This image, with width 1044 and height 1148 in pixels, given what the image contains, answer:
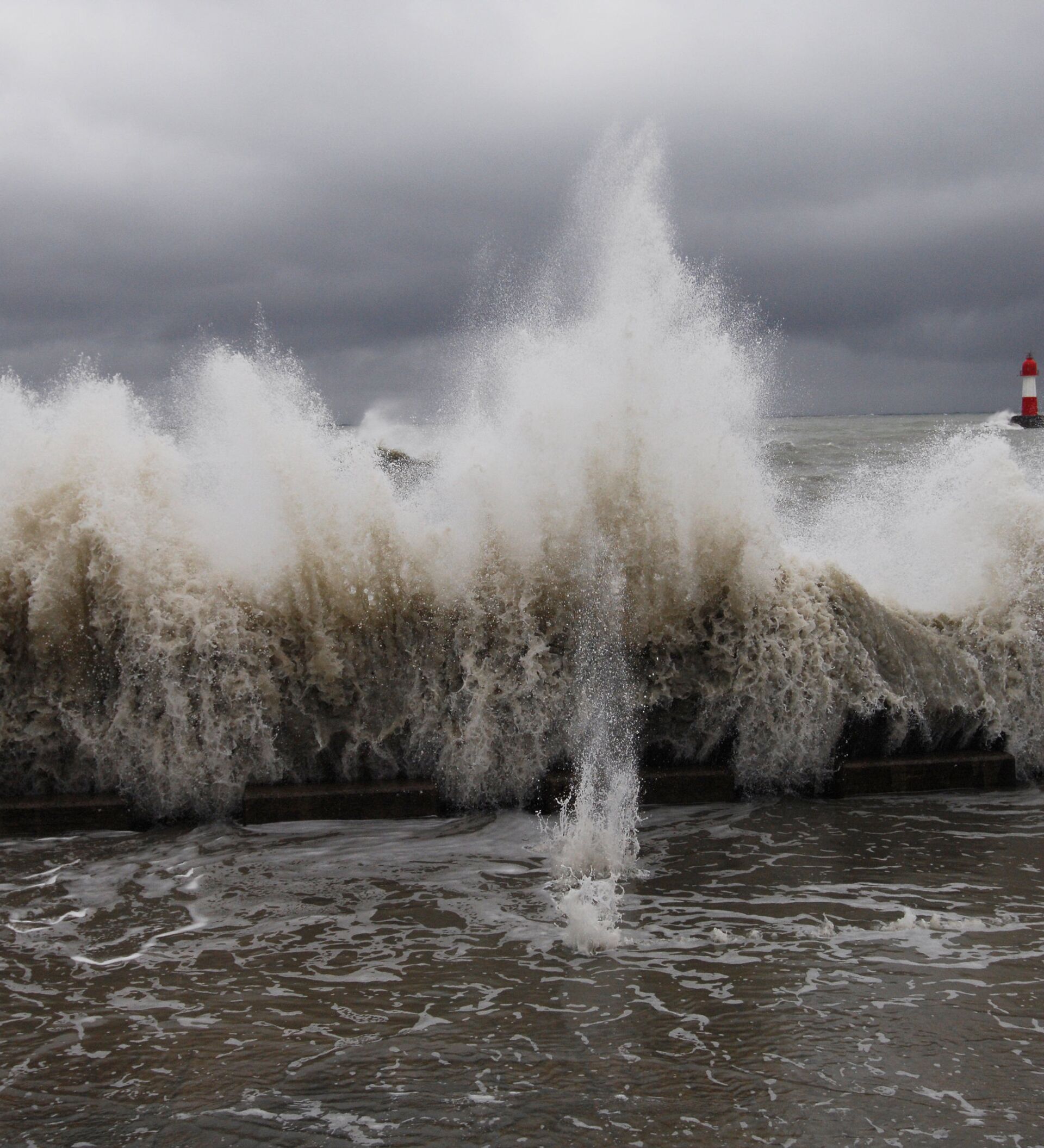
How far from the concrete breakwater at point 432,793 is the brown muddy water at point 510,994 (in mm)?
201

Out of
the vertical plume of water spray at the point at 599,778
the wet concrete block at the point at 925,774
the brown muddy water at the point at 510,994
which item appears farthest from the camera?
the wet concrete block at the point at 925,774

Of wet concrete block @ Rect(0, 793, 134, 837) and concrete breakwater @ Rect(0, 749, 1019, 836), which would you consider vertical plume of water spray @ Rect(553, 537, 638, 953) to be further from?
wet concrete block @ Rect(0, 793, 134, 837)

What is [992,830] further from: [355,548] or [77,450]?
[77,450]

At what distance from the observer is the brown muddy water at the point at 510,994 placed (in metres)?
2.83

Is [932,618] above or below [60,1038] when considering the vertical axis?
above

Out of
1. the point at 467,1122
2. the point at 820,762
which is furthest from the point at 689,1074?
the point at 820,762

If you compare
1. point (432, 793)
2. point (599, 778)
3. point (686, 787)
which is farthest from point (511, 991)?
point (686, 787)

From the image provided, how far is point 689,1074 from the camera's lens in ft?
9.86

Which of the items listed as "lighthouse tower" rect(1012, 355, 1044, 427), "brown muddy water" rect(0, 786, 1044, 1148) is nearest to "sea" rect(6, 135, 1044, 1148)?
"brown muddy water" rect(0, 786, 1044, 1148)

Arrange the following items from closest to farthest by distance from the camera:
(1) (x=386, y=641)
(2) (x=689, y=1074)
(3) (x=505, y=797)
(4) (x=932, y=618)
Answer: (2) (x=689, y=1074) < (3) (x=505, y=797) < (1) (x=386, y=641) < (4) (x=932, y=618)

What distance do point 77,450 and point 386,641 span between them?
7.06 ft

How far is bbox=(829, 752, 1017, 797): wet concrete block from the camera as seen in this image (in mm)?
6117

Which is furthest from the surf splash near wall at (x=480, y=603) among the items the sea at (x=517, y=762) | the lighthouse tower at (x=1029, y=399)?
the lighthouse tower at (x=1029, y=399)

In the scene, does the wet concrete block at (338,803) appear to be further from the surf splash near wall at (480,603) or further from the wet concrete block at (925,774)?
the wet concrete block at (925,774)
